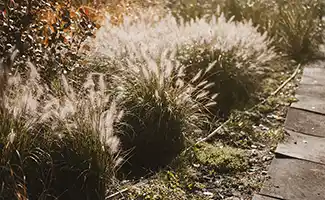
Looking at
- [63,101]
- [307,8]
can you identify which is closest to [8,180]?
[63,101]

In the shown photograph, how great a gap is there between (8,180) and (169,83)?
1.46 meters

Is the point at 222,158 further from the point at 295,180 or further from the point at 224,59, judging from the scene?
the point at 224,59

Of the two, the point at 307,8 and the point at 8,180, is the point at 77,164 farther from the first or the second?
the point at 307,8

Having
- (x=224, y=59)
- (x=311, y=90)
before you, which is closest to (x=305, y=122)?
(x=311, y=90)

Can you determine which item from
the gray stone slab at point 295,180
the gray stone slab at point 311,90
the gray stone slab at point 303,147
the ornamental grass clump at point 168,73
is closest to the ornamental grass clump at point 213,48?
the ornamental grass clump at point 168,73

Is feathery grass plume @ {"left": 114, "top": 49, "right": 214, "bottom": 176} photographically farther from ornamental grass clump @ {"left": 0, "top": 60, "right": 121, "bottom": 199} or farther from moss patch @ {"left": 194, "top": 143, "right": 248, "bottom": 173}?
ornamental grass clump @ {"left": 0, "top": 60, "right": 121, "bottom": 199}

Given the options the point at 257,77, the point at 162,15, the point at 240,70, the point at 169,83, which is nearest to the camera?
the point at 169,83

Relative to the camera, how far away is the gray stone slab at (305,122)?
4109 mm

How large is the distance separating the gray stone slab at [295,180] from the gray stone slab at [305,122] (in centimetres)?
58

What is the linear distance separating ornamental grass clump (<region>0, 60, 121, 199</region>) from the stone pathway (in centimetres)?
105

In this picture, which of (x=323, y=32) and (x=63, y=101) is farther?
(x=323, y=32)

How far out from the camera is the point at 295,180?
3.34m

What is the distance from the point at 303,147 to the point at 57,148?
192 centimetres

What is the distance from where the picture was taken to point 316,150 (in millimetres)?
3779
